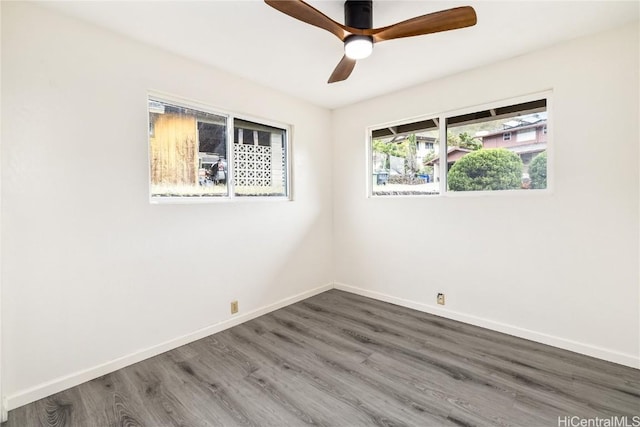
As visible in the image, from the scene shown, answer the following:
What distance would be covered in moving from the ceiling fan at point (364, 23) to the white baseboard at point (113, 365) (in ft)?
8.29

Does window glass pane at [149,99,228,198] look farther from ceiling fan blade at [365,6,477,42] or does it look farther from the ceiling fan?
ceiling fan blade at [365,6,477,42]

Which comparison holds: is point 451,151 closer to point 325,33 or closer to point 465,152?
point 465,152

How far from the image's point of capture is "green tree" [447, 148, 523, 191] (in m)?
2.69

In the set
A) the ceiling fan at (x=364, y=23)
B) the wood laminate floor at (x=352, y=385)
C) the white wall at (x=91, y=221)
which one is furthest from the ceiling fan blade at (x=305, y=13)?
the wood laminate floor at (x=352, y=385)

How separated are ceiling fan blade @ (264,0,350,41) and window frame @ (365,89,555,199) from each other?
1.69 m

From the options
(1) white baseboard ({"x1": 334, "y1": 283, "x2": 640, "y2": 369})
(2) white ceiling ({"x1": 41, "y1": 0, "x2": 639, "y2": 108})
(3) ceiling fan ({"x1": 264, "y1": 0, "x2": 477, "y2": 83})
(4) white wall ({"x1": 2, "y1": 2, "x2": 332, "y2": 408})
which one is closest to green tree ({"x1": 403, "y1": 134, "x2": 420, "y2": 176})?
(2) white ceiling ({"x1": 41, "y1": 0, "x2": 639, "y2": 108})

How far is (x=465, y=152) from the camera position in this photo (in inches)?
118

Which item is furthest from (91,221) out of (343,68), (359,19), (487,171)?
(487,171)

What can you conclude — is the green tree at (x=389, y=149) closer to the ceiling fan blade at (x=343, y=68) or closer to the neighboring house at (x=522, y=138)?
the neighboring house at (x=522, y=138)

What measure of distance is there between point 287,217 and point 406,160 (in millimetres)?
1529

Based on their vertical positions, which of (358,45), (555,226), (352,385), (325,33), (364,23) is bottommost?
(352,385)

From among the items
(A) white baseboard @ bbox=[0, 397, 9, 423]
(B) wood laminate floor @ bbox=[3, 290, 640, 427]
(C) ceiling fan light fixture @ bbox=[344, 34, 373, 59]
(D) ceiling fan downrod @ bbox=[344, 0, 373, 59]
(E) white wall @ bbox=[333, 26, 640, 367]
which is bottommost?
(B) wood laminate floor @ bbox=[3, 290, 640, 427]

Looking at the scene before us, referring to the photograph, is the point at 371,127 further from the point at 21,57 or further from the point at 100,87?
the point at 21,57

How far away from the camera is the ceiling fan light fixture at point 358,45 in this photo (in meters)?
Answer: 1.84
